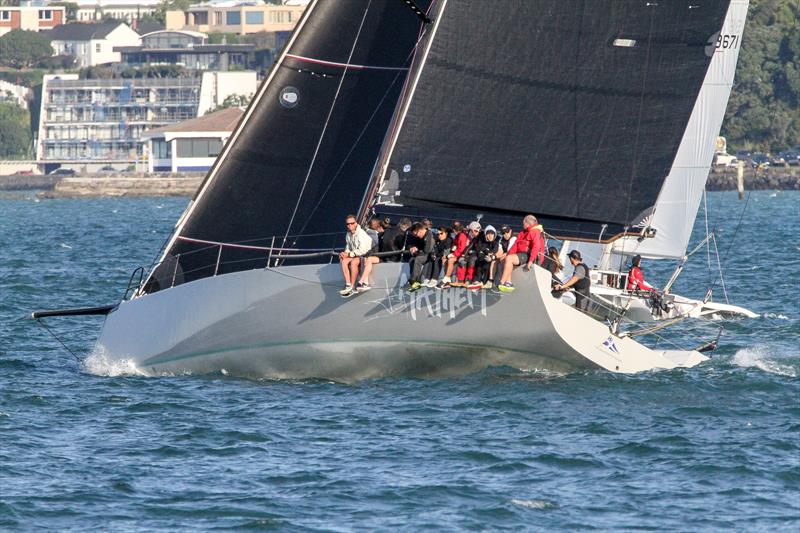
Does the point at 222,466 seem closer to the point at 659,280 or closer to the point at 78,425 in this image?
the point at 78,425

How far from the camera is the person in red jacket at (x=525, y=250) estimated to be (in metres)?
17.9

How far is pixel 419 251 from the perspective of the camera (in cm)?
1834

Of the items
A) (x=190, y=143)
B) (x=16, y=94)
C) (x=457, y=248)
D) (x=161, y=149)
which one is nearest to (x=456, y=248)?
(x=457, y=248)

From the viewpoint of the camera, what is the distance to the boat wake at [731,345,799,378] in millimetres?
20516

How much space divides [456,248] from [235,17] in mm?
179612

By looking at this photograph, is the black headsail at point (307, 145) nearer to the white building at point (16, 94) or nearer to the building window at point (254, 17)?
the white building at point (16, 94)

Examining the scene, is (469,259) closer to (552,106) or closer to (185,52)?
(552,106)

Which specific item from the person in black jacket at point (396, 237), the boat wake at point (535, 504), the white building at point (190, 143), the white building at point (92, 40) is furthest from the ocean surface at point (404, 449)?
the white building at point (92, 40)

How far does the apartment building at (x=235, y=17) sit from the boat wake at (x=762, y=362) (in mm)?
165386

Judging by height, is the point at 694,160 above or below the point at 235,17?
below

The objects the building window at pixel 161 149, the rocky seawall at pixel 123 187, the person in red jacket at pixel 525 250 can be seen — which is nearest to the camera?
the person in red jacket at pixel 525 250

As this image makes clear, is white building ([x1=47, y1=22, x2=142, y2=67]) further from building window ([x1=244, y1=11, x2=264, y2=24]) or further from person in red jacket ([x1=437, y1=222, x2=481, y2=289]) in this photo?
person in red jacket ([x1=437, y1=222, x2=481, y2=289])

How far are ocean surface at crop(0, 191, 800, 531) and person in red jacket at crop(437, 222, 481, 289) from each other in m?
1.31

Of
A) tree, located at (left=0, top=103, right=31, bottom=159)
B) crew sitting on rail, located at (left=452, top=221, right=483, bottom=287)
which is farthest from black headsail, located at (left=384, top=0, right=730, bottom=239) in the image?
tree, located at (left=0, top=103, right=31, bottom=159)
